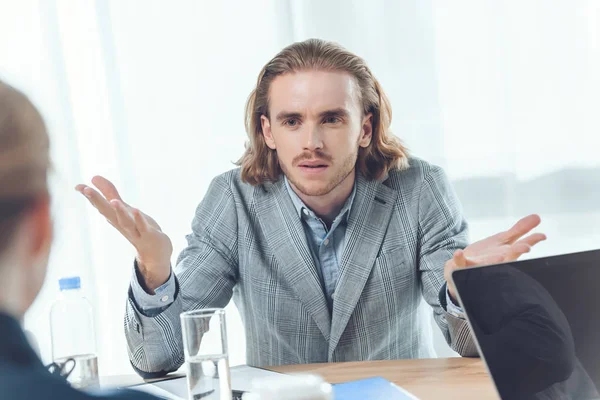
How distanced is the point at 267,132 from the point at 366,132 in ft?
0.92

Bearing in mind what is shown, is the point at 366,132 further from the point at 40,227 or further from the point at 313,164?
the point at 40,227

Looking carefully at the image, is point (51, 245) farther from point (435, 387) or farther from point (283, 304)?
point (283, 304)

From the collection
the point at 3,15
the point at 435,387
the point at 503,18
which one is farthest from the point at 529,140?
the point at 3,15

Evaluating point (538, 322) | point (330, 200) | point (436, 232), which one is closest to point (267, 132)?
point (330, 200)

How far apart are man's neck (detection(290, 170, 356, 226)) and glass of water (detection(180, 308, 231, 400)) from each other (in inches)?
31.5

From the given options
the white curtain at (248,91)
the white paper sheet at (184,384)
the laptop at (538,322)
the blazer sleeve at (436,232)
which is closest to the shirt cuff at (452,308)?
the blazer sleeve at (436,232)

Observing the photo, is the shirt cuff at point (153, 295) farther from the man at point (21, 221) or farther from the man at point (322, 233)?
the man at point (21, 221)

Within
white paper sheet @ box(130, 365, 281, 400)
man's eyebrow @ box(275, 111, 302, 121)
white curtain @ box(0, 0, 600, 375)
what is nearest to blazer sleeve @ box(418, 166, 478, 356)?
man's eyebrow @ box(275, 111, 302, 121)

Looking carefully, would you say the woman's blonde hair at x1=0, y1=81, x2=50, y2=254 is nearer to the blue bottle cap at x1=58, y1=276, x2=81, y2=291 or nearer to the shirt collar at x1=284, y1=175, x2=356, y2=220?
the blue bottle cap at x1=58, y1=276, x2=81, y2=291

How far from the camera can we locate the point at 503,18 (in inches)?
89.0

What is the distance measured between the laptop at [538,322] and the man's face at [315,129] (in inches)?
34.6

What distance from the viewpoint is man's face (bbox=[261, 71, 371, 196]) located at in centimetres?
172

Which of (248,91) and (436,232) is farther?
(248,91)

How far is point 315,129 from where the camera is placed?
5.65 feet
